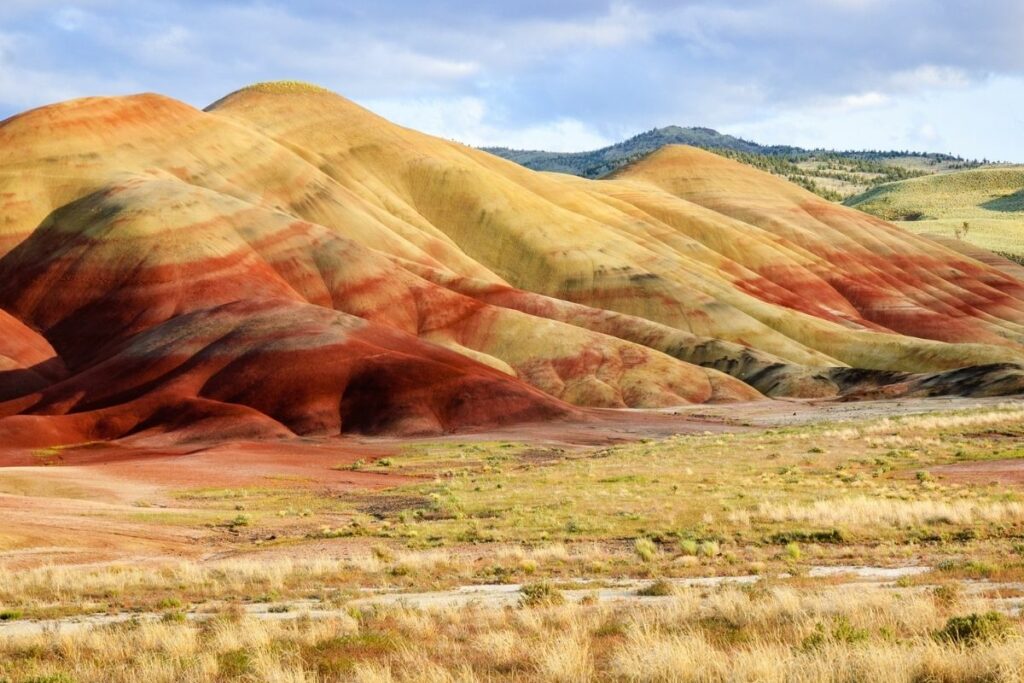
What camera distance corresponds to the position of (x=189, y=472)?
61.6 meters

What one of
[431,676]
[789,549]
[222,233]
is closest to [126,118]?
[222,233]

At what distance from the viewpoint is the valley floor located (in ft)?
49.3

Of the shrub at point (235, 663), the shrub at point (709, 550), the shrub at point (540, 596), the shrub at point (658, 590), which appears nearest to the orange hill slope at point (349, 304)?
the shrub at point (709, 550)

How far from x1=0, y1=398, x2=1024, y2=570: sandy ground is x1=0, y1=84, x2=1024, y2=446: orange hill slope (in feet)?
27.3

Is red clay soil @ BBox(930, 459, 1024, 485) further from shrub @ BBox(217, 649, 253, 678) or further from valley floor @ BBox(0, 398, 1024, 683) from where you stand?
shrub @ BBox(217, 649, 253, 678)

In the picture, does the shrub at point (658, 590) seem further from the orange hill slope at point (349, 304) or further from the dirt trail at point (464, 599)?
the orange hill slope at point (349, 304)

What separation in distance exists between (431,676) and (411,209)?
163m

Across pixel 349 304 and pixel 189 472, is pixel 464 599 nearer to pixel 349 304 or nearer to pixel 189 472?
pixel 189 472

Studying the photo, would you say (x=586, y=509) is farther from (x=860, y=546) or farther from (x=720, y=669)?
(x=720, y=669)

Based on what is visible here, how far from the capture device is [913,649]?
13.7m

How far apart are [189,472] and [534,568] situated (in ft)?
128

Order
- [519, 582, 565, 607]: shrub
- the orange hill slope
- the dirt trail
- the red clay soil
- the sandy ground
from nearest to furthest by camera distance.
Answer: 1. [519, 582, 565, 607]: shrub
2. the dirt trail
3. the sandy ground
4. the red clay soil
5. the orange hill slope

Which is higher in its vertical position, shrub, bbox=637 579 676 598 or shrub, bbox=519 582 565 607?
shrub, bbox=519 582 565 607

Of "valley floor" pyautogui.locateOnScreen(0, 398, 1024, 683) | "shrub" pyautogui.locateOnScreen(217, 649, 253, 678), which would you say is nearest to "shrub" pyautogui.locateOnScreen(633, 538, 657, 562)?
"valley floor" pyautogui.locateOnScreen(0, 398, 1024, 683)
